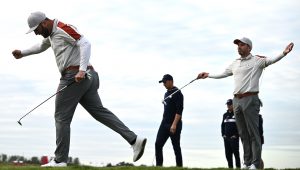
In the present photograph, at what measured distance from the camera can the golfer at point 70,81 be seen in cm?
997

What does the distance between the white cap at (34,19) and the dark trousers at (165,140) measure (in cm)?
450

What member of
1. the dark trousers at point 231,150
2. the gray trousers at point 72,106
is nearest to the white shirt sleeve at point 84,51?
the gray trousers at point 72,106

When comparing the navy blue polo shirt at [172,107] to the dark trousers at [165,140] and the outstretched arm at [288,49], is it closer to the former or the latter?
the dark trousers at [165,140]

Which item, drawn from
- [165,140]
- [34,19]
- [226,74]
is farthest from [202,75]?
[34,19]

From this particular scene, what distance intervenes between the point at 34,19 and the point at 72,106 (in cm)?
165

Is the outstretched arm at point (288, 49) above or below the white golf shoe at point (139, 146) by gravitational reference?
above

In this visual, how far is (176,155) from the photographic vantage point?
1302 centimetres

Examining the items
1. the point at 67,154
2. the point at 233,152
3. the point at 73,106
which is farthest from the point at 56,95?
the point at 233,152

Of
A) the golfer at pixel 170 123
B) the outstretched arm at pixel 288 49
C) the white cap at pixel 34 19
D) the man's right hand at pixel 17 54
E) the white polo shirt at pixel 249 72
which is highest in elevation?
the white cap at pixel 34 19

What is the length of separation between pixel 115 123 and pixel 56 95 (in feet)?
3.87

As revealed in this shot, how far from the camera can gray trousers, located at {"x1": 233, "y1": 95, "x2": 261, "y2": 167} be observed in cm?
1112

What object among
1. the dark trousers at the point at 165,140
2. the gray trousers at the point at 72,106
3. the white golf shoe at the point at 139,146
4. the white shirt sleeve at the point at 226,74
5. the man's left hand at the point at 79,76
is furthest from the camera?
the dark trousers at the point at 165,140

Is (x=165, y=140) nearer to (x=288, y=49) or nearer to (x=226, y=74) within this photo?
(x=226, y=74)

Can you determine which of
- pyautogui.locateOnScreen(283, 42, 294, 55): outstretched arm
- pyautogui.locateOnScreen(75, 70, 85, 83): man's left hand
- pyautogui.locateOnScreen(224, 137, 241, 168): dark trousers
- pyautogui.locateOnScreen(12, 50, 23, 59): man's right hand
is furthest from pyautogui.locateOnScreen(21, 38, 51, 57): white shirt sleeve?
pyautogui.locateOnScreen(224, 137, 241, 168): dark trousers
